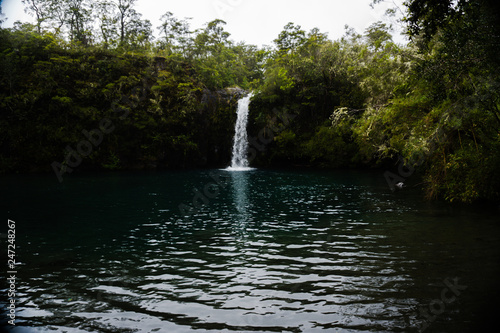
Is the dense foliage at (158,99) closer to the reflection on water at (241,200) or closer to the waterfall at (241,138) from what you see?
the waterfall at (241,138)

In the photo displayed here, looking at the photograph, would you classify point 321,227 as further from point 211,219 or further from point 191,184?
point 191,184

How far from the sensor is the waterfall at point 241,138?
4348 cm

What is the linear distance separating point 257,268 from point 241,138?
3670 centimetres

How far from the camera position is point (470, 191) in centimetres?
1535

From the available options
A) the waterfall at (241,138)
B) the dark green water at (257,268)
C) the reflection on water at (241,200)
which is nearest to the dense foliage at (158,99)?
the waterfall at (241,138)

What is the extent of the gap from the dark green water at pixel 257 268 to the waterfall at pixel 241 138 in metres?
Result: 26.6

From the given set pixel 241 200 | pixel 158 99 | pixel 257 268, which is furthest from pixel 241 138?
pixel 257 268

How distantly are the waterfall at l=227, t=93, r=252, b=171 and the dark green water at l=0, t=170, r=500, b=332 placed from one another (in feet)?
87.2

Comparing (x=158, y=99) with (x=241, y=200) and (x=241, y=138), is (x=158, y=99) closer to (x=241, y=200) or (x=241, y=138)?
(x=241, y=138)

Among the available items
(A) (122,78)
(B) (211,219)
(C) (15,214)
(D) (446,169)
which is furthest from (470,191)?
(A) (122,78)

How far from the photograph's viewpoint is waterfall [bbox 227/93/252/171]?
4348 cm

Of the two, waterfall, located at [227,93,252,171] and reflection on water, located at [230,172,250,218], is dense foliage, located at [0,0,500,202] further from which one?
reflection on water, located at [230,172,250,218]

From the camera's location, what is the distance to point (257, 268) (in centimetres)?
845

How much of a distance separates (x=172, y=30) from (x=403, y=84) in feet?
143
